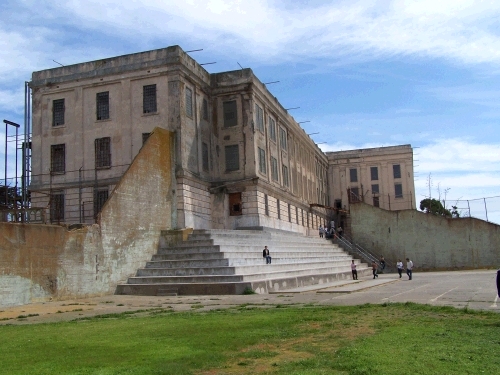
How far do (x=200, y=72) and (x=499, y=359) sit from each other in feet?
109

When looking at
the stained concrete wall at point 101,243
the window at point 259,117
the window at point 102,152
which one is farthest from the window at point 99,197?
the window at point 259,117

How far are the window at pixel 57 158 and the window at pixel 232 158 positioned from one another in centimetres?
1105

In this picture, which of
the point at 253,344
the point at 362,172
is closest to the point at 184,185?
the point at 253,344

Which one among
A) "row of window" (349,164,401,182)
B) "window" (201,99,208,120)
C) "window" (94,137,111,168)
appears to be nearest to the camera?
"window" (94,137,111,168)

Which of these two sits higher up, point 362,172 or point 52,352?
point 362,172

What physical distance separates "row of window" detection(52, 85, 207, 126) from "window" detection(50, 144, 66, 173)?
1.61 metres

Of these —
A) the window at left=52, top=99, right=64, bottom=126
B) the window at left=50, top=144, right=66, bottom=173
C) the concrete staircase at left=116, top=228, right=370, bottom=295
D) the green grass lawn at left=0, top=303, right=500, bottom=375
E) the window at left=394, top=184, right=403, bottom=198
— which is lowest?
the green grass lawn at left=0, top=303, right=500, bottom=375

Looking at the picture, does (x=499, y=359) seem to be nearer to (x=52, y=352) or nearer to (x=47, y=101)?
(x=52, y=352)

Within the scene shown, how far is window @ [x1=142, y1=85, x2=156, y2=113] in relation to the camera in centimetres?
3512

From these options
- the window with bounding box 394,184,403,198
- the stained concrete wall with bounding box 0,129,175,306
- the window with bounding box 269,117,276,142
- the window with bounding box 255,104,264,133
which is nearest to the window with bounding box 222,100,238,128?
the window with bounding box 255,104,264,133

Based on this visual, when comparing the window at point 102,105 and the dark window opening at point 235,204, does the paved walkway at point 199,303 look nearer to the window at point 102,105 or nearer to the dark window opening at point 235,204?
the window at point 102,105

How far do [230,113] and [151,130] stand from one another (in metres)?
7.67

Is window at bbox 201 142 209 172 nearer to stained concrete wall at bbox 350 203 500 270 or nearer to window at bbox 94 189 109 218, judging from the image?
window at bbox 94 189 109 218

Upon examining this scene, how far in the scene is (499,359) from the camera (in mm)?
7461
